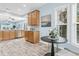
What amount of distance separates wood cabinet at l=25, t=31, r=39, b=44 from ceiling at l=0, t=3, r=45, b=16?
417 millimetres

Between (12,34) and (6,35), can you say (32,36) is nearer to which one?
(12,34)

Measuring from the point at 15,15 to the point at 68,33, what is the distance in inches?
45.8

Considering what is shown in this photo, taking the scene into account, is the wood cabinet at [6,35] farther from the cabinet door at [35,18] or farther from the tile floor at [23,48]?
the cabinet door at [35,18]

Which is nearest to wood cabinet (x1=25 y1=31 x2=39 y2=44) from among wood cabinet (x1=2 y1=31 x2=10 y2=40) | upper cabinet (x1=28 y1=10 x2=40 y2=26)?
upper cabinet (x1=28 y1=10 x2=40 y2=26)

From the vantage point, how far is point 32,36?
2.37 meters

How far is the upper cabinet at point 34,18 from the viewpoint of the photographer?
7.64 feet

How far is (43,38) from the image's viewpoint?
91.9 inches

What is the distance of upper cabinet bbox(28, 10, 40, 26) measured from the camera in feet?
7.64

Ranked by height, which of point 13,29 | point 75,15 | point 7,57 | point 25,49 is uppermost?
point 75,15

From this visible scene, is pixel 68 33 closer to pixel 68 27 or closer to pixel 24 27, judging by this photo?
pixel 68 27

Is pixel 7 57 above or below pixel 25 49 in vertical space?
below

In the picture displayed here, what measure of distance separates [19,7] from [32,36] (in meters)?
0.66

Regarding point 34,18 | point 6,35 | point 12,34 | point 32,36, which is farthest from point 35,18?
point 6,35

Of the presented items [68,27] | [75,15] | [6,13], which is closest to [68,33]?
[68,27]
